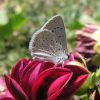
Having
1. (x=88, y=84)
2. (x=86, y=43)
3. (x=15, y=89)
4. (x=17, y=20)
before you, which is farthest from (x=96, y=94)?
(x=17, y=20)

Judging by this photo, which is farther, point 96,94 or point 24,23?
point 24,23

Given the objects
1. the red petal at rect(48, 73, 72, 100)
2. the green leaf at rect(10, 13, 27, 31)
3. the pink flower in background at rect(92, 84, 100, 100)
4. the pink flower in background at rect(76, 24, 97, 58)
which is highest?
the red petal at rect(48, 73, 72, 100)

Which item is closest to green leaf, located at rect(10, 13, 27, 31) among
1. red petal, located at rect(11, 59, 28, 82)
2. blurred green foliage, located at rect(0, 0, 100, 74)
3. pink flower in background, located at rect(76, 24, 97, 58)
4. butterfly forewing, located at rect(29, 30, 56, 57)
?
blurred green foliage, located at rect(0, 0, 100, 74)

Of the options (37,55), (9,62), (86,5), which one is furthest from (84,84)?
(86,5)

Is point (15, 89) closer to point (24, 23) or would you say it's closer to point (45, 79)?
point (45, 79)

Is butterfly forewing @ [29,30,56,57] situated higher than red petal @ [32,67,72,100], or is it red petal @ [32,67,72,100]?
butterfly forewing @ [29,30,56,57]

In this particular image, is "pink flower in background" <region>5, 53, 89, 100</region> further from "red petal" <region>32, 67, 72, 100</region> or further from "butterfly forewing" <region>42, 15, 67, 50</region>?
"butterfly forewing" <region>42, 15, 67, 50</region>

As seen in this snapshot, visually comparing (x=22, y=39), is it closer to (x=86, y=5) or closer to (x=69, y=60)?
(x=86, y=5)
